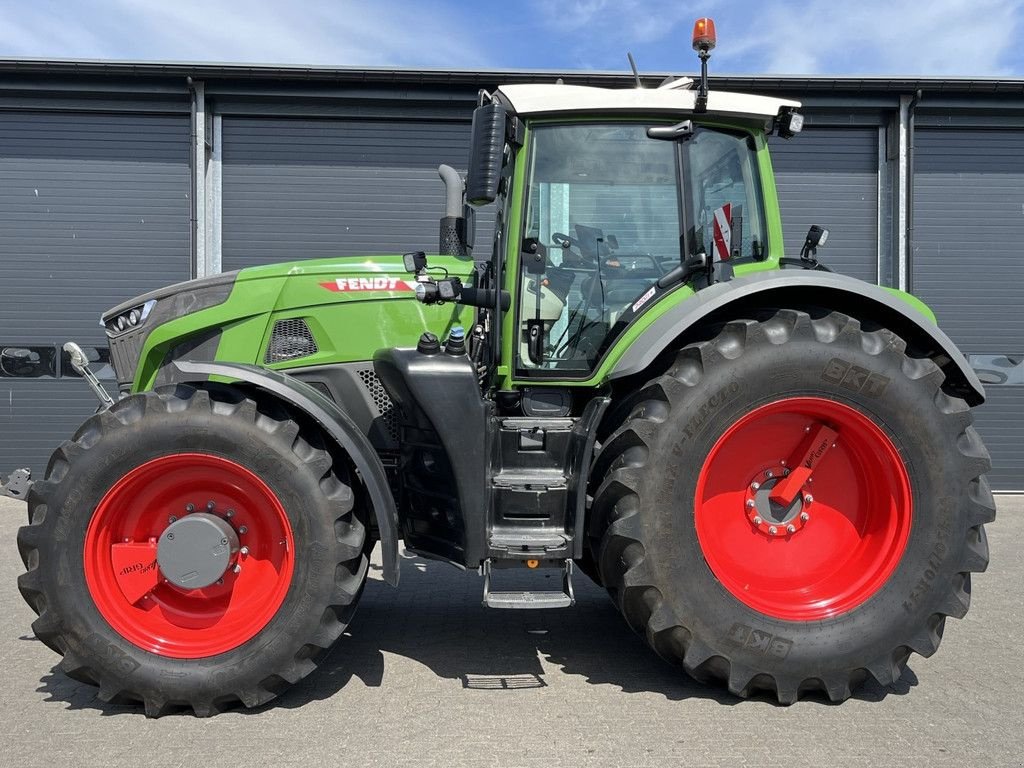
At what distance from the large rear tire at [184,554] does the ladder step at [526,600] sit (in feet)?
1.74

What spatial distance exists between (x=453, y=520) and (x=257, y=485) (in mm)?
764

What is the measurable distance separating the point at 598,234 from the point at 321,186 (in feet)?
20.7

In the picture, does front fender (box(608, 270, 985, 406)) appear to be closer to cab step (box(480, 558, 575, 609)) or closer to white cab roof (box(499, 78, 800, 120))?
white cab roof (box(499, 78, 800, 120))

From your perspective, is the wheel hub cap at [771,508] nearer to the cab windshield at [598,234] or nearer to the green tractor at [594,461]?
the green tractor at [594,461]

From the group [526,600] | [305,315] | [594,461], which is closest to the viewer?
[526,600]

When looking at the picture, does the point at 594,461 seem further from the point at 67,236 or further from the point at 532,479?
the point at 67,236

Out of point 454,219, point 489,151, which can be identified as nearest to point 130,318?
point 454,219

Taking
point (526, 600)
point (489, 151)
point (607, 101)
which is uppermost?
point (607, 101)

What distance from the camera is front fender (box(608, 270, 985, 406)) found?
3.21m

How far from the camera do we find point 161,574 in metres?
3.19

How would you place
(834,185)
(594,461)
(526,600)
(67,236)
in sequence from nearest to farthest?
(526,600) → (594,461) → (67,236) → (834,185)

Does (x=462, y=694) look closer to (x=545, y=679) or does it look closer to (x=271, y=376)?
(x=545, y=679)

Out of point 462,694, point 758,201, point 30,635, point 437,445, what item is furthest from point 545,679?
point 30,635

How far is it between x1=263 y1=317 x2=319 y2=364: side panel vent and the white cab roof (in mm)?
1337
